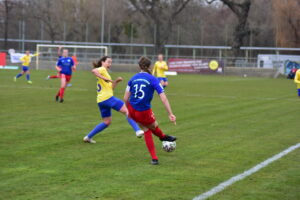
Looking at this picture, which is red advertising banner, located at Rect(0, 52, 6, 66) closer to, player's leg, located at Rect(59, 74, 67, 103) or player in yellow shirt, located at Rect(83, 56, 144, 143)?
player's leg, located at Rect(59, 74, 67, 103)

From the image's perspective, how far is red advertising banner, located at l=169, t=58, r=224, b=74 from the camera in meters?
47.8

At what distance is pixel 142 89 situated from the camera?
802 cm

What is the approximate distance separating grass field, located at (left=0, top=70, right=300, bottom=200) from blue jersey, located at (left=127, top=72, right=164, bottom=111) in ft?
3.04

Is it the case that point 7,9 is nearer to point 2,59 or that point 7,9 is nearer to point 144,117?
point 2,59

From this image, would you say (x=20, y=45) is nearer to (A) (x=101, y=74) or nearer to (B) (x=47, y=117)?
(B) (x=47, y=117)

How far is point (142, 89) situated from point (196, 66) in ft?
133

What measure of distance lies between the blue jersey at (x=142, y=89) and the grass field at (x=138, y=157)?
928 millimetres

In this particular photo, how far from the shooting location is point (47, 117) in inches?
547

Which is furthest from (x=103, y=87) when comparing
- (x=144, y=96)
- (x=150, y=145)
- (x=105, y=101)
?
(x=150, y=145)

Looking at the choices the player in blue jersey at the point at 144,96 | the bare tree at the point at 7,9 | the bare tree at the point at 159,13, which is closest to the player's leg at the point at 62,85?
the player in blue jersey at the point at 144,96

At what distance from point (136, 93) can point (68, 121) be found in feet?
18.1

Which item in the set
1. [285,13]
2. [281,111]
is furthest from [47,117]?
[285,13]

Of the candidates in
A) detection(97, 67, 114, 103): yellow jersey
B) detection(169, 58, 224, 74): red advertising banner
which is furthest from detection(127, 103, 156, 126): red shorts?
detection(169, 58, 224, 74): red advertising banner

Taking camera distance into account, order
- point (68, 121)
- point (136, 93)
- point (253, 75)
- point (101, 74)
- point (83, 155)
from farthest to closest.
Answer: point (253, 75), point (68, 121), point (101, 74), point (83, 155), point (136, 93)
